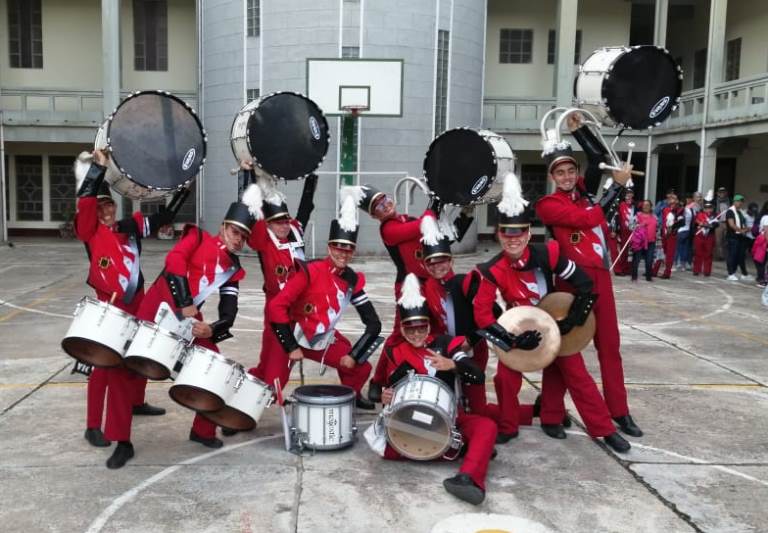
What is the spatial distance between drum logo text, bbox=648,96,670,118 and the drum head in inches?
53.9

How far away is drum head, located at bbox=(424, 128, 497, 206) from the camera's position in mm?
6211

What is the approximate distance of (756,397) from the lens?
24.0 feet

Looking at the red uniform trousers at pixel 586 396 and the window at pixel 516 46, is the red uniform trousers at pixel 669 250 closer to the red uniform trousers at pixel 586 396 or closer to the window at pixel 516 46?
the window at pixel 516 46

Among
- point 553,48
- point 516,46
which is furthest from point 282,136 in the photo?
point 553,48

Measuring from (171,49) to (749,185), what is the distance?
19.8 metres

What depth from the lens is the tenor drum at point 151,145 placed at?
5.30m

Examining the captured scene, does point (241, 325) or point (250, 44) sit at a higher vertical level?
point (250, 44)

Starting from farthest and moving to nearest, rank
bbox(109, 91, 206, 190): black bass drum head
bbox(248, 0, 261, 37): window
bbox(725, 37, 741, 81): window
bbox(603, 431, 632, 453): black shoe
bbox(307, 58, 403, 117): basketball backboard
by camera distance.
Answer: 1. bbox(725, 37, 741, 81): window
2. bbox(248, 0, 261, 37): window
3. bbox(307, 58, 403, 117): basketball backboard
4. bbox(603, 431, 632, 453): black shoe
5. bbox(109, 91, 206, 190): black bass drum head

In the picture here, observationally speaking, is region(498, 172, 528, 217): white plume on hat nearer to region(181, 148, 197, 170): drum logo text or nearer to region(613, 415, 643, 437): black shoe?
region(613, 415, 643, 437): black shoe

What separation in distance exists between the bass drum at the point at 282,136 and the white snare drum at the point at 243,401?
1.93 meters

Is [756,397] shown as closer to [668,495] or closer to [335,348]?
[668,495]

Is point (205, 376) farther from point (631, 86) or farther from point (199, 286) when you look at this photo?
point (631, 86)

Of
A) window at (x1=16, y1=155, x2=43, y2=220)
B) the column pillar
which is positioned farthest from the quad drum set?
window at (x1=16, y1=155, x2=43, y2=220)

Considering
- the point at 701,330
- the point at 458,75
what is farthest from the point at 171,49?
the point at 701,330
